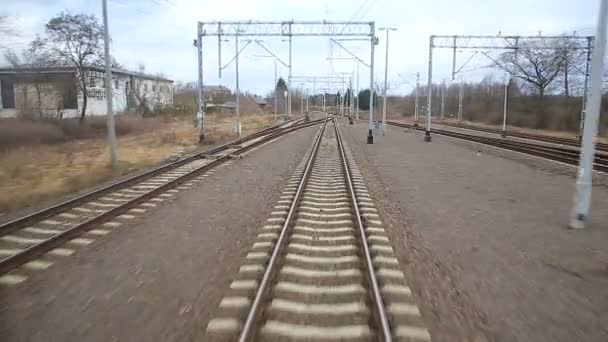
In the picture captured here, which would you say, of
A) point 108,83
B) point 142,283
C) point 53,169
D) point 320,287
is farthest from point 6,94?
point 320,287

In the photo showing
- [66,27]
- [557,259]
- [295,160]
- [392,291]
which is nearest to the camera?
[392,291]

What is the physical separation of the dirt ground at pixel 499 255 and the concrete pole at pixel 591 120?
0.38 m

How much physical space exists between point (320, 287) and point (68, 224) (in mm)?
5403

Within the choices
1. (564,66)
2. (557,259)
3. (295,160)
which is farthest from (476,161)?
(564,66)

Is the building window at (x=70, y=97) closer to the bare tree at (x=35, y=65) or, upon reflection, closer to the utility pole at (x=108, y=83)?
the bare tree at (x=35, y=65)

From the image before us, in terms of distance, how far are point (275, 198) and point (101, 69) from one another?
114ft

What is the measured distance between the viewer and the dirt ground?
4508mm

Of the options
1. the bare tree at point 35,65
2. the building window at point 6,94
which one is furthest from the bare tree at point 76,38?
the building window at point 6,94

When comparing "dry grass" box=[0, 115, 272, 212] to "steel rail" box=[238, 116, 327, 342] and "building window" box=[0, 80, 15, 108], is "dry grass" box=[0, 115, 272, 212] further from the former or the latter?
"building window" box=[0, 80, 15, 108]

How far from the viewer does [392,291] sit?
516 centimetres

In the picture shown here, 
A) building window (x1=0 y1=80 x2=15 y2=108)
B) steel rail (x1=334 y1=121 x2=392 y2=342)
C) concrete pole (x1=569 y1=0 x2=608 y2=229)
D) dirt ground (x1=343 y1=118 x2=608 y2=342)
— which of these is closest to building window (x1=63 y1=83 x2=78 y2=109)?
building window (x1=0 y1=80 x2=15 y2=108)

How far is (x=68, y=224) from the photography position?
27.0 ft

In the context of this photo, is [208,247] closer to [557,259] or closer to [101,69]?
[557,259]

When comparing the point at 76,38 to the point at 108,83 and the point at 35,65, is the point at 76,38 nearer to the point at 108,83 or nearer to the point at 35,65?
the point at 35,65
